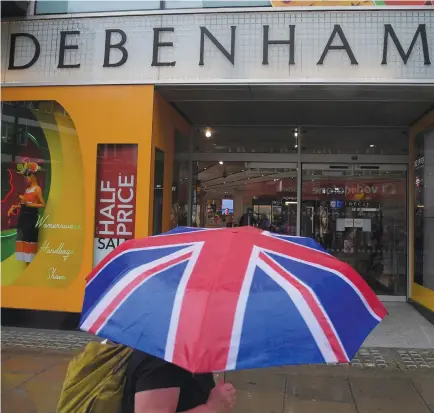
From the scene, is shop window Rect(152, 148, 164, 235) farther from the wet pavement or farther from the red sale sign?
the wet pavement

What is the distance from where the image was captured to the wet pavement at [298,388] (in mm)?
4223

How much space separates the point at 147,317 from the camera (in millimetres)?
1464

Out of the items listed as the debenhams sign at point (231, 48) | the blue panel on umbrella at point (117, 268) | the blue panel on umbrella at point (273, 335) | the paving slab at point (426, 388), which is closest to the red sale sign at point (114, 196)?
the debenhams sign at point (231, 48)

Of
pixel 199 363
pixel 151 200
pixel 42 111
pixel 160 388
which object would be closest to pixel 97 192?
A: pixel 151 200

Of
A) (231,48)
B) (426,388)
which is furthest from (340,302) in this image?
(231,48)

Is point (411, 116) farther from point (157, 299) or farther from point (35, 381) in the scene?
point (157, 299)

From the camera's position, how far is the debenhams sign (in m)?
6.32

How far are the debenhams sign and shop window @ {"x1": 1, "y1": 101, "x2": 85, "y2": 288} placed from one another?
64cm

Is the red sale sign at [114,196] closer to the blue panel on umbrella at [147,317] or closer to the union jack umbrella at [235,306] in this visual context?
the union jack umbrella at [235,306]

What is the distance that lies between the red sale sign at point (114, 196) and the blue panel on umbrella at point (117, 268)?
462 cm

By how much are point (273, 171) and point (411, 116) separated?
2737 millimetres

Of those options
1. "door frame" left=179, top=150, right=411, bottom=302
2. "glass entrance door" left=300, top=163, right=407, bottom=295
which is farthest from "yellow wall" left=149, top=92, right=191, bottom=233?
"glass entrance door" left=300, top=163, right=407, bottom=295

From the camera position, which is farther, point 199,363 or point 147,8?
point 147,8

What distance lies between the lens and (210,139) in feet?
30.8
